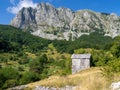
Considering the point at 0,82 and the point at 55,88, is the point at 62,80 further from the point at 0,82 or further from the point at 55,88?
the point at 0,82

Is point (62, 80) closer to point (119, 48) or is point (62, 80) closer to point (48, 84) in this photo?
point (48, 84)

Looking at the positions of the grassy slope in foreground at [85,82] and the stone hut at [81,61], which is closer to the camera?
the grassy slope in foreground at [85,82]

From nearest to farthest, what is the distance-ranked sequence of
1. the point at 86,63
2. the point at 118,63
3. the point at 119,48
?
the point at 118,63 → the point at 119,48 → the point at 86,63

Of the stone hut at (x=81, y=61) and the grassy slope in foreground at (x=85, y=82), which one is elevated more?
the stone hut at (x=81, y=61)

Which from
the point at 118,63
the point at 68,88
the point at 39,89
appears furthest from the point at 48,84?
the point at 118,63

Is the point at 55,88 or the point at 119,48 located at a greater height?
the point at 119,48

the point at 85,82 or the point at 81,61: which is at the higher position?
the point at 81,61

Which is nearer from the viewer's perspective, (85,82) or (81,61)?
(85,82)

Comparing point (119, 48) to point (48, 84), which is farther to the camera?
point (119, 48)

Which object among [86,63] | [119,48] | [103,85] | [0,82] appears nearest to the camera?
[103,85]

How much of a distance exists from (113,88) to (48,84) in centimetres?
1732

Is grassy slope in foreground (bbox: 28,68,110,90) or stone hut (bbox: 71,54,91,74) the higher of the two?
stone hut (bbox: 71,54,91,74)

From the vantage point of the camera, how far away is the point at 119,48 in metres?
68.9

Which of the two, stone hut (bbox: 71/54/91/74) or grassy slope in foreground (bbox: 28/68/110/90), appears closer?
grassy slope in foreground (bbox: 28/68/110/90)
